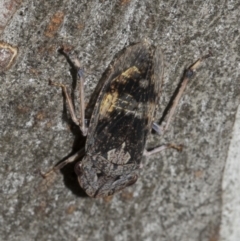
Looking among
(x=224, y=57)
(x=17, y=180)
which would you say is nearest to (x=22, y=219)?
(x=17, y=180)

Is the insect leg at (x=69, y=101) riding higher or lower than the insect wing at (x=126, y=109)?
higher

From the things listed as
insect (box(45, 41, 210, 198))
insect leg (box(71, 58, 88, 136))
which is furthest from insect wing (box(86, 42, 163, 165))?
insect leg (box(71, 58, 88, 136))

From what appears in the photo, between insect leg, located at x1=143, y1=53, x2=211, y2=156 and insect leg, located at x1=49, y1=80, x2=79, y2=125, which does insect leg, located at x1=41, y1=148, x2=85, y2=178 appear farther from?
insect leg, located at x1=143, y1=53, x2=211, y2=156

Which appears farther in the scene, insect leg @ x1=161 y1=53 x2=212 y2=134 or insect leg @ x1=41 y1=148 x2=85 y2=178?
insect leg @ x1=41 y1=148 x2=85 y2=178

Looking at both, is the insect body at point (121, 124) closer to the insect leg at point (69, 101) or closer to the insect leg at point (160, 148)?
the insect leg at point (160, 148)

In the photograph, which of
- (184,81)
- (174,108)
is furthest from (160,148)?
(184,81)

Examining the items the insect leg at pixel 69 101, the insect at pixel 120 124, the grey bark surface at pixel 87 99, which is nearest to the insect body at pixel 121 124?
the insect at pixel 120 124

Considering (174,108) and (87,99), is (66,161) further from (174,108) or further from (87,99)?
(174,108)
